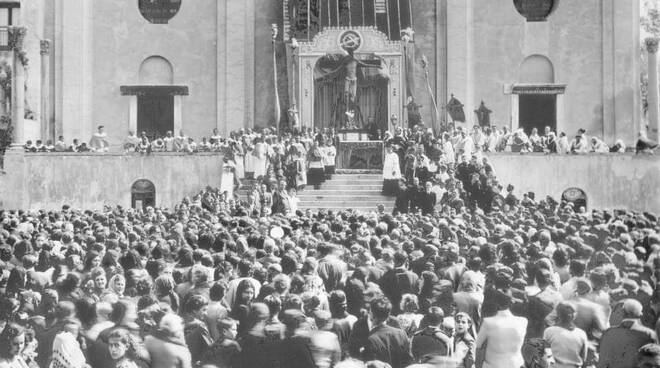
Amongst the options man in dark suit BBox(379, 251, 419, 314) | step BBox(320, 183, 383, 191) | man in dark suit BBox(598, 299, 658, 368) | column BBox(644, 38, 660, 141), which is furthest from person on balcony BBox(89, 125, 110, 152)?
man in dark suit BBox(598, 299, 658, 368)

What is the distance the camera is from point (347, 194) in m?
32.4

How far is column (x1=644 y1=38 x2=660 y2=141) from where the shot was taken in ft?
124

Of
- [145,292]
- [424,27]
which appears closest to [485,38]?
[424,27]

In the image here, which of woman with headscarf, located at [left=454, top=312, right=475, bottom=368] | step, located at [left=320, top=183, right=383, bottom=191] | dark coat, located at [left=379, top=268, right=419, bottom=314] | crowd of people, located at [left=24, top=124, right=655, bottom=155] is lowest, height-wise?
woman with headscarf, located at [left=454, top=312, right=475, bottom=368]

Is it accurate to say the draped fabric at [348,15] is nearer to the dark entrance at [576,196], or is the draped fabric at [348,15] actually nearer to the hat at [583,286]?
the dark entrance at [576,196]

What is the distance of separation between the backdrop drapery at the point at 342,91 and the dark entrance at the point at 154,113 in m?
6.28

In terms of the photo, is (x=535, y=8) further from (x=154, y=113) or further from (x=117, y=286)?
(x=117, y=286)

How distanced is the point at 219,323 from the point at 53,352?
1643mm

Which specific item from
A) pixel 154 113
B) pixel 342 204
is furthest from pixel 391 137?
pixel 154 113

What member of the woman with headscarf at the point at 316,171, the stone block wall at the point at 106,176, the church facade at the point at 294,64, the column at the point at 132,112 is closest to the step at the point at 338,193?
the woman with headscarf at the point at 316,171

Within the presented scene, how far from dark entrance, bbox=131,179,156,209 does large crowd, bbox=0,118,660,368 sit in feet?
55.7

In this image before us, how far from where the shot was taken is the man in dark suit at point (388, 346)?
9234 mm

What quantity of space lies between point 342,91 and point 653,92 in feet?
38.8

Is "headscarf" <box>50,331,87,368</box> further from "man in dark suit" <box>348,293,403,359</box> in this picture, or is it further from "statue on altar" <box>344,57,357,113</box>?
"statue on altar" <box>344,57,357,113</box>
